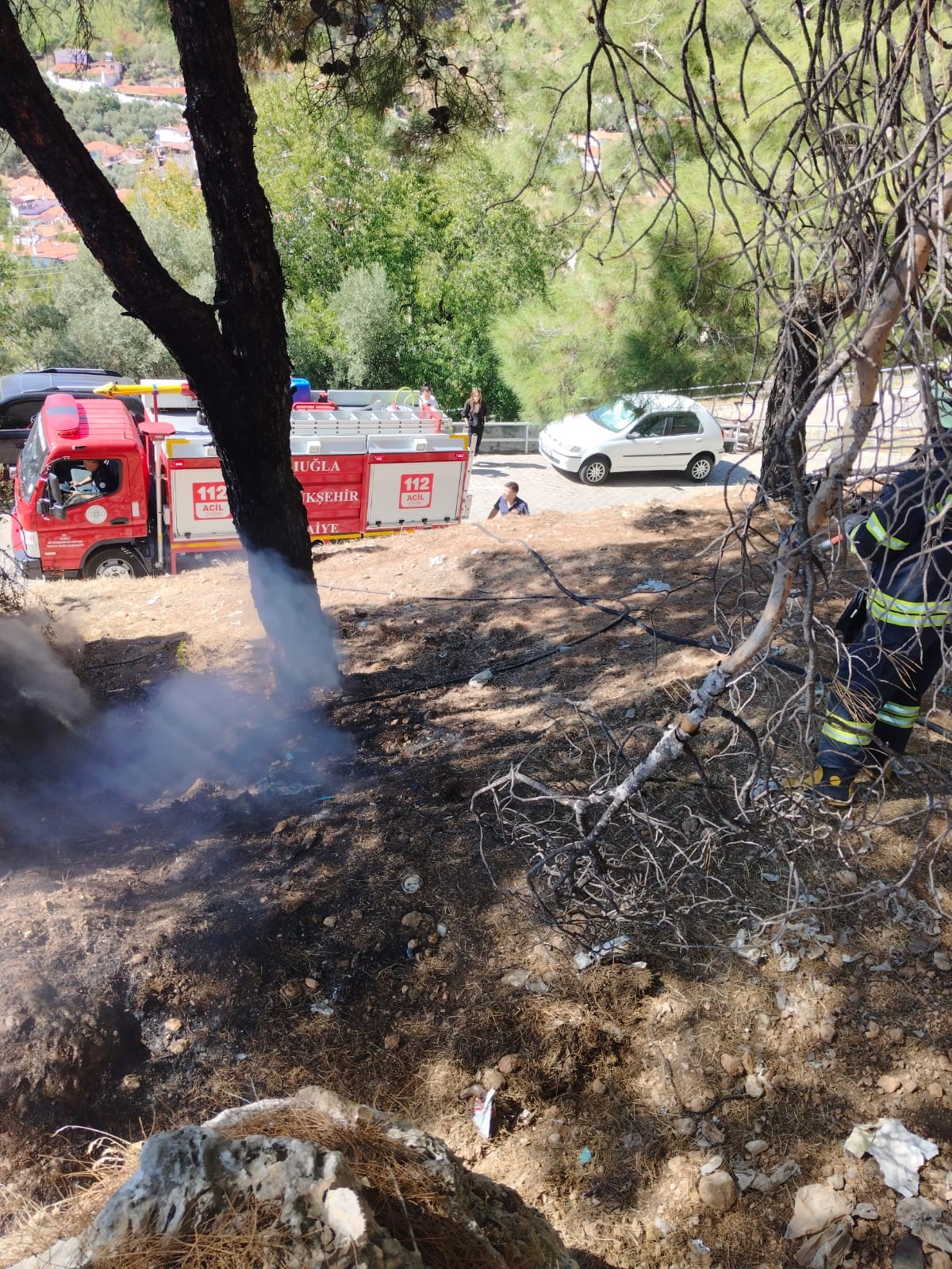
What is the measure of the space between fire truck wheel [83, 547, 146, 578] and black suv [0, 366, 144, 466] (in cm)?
340

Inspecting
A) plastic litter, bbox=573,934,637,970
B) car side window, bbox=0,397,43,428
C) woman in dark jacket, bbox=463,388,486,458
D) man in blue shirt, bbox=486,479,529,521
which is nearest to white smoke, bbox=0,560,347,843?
plastic litter, bbox=573,934,637,970

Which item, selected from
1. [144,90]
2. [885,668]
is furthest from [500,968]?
[144,90]

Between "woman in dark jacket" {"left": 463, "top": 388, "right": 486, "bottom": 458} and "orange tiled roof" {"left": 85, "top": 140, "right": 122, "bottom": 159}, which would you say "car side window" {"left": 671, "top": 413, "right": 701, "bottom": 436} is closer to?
"woman in dark jacket" {"left": 463, "top": 388, "right": 486, "bottom": 458}

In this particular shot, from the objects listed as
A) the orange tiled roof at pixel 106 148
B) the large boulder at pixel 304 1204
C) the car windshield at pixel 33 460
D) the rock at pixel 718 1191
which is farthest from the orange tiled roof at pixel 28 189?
the rock at pixel 718 1191

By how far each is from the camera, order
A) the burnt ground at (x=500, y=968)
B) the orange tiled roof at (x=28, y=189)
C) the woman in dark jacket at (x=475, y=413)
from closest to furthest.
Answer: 1. the burnt ground at (x=500, y=968)
2. the woman in dark jacket at (x=475, y=413)
3. the orange tiled roof at (x=28, y=189)

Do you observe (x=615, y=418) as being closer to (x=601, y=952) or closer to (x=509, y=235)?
(x=509, y=235)

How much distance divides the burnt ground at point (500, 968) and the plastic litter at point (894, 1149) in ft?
0.12

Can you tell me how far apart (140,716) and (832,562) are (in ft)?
18.2

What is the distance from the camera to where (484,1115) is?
2.91 meters

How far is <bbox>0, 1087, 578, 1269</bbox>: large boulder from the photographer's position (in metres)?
1.63

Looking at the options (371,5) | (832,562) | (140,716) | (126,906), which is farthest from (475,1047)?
(371,5)

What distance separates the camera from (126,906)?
12.2ft

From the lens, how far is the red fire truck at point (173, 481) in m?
9.00

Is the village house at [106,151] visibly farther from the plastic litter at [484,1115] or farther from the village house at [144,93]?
the plastic litter at [484,1115]
